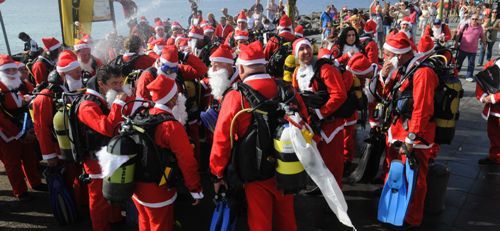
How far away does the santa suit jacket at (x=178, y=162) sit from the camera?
10.2 feet

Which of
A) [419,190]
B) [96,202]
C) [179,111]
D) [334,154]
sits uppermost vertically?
[179,111]

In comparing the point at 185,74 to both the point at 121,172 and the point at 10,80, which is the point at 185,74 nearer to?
the point at 10,80

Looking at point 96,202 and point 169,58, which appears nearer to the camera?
point 96,202

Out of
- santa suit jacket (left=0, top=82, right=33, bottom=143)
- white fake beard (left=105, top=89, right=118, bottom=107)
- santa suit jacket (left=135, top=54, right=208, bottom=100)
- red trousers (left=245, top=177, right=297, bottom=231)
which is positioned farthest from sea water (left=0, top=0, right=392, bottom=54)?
red trousers (left=245, top=177, right=297, bottom=231)

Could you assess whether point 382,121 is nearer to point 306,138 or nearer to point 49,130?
point 306,138

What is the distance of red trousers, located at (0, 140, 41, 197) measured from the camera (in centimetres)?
497

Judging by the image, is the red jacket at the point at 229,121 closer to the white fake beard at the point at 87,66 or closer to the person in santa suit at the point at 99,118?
the person in santa suit at the point at 99,118

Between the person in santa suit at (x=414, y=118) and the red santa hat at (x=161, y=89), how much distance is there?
236cm

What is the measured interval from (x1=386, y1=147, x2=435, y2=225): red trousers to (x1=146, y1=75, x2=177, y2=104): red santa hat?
2.53 m

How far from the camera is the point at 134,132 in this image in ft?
10.1

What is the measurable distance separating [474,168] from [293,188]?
403 centimetres

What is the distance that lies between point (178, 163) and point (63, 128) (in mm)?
1506

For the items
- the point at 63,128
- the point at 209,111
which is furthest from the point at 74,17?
the point at 209,111

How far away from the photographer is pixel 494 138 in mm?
5707
